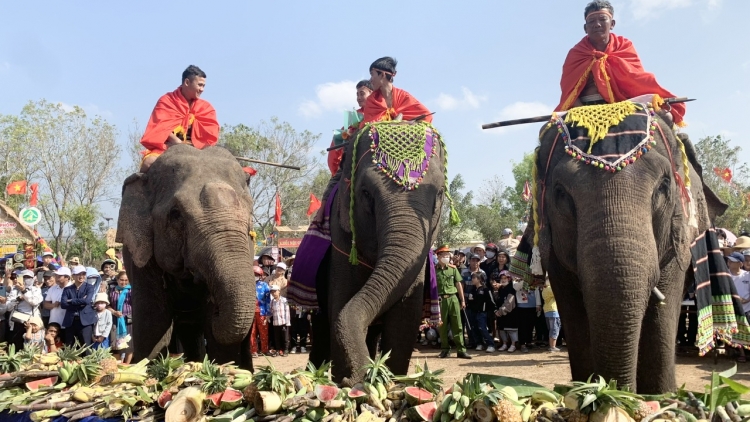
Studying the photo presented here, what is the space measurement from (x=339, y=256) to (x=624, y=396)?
3.44m

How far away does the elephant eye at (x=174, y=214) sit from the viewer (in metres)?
5.81

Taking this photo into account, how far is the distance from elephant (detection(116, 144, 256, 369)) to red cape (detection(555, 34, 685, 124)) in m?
3.05

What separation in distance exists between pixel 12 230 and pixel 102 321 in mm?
25465

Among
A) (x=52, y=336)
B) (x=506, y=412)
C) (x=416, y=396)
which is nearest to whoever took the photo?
(x=506, y=412)

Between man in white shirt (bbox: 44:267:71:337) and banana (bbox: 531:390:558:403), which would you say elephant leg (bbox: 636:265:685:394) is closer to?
banana (bbox: 531:390:558:403)

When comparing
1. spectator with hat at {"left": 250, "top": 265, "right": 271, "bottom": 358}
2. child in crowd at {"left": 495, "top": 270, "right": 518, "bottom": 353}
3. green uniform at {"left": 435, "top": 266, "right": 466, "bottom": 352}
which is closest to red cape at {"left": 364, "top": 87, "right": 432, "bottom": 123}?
green uniform at {"left": 435, "top": 266, "right": 466, "bottom": 352}

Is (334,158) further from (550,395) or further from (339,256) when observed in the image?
(550,395)

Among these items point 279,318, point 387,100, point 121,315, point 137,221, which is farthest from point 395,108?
point 279,318

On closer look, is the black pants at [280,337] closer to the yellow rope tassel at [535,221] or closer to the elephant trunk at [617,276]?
the yellow rope tassel at [535,221]

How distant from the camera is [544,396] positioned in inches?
121

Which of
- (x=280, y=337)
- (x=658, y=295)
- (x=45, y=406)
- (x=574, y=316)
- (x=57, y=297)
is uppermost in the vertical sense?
(x=57, y=297)

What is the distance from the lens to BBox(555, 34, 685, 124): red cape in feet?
17.7

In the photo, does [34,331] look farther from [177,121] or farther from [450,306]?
[450,306]

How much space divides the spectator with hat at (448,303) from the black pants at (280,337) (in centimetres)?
359
